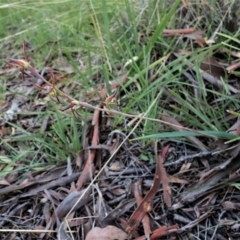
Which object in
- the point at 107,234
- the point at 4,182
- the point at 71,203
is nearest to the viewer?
the point at 107,234

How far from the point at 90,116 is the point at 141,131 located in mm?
219

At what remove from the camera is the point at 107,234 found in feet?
4.34

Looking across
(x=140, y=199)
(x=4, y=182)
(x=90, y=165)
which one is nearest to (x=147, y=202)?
(x=140, y=199)

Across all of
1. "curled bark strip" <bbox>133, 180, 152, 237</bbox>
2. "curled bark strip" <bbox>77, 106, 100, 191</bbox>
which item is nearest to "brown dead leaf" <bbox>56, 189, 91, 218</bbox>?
"curled bark strip" <bbox>77, 106, 100, 191</bbox>

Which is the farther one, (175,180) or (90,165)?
(90,165)

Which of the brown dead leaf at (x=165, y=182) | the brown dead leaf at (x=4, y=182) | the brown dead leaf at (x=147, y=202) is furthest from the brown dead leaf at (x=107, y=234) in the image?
the brown dead leaf at (x=4, y=182)

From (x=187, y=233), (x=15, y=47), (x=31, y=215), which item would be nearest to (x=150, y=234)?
(x=187, y=233)

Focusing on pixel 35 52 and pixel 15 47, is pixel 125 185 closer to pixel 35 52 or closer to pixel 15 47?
pixel 35 52

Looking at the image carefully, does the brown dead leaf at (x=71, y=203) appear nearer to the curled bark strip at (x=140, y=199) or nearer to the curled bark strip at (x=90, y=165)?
the curled bark strip at (x=90, y=165)

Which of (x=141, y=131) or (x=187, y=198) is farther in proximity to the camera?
(x=141, y=131)

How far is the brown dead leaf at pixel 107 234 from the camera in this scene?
1.31 m

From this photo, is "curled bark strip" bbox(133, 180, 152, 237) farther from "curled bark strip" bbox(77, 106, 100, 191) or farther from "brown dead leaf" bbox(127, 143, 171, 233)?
"curled bark strip" bbox(77, 106, 100, 191)

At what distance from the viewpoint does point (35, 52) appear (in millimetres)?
2096

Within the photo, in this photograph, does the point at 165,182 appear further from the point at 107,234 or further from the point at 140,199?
the point at 107,234
